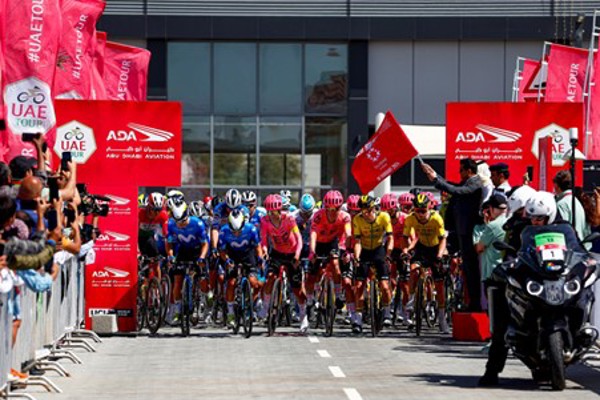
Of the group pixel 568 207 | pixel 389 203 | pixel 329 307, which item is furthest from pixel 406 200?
pixel 568 207

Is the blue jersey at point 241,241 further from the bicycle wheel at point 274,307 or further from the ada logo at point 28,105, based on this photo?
the ada logo at point 28,105

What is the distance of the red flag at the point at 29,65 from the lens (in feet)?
70.7

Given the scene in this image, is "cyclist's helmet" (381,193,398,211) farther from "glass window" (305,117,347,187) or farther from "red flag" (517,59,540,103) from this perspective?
"glass window" (305,117,347,187)

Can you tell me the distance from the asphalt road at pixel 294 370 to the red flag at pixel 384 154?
339cm

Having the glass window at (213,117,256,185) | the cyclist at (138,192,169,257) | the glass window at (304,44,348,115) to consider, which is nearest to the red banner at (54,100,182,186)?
the cyclist at (138,192,169,257)

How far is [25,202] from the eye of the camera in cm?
1448

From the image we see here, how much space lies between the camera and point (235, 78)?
50.1 m

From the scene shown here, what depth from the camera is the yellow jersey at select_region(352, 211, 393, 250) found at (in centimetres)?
2378

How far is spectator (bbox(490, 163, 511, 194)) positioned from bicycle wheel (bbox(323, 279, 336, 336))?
120 inches

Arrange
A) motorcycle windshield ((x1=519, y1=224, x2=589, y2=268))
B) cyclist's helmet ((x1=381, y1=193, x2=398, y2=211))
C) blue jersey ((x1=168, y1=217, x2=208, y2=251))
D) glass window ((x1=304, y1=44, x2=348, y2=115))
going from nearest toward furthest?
1. motorcycle windshield ((x1=519, y1=224, x2=589, y2=268))
2. blue jersey ((x1=168, y1=217, x2=208, y2=251))
3. cyclist's helmet ((x1=381, y1=193, x2=398, y2=211))
4. glass window ((x1=304, y1=44, x2=348, y2=115))

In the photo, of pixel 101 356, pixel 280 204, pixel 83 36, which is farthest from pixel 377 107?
pixel 101 356

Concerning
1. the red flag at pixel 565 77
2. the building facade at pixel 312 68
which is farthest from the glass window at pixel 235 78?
the red flag at pixel 565 77

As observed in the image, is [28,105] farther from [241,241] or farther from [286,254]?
[286,254]

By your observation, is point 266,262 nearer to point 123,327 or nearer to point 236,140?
point 123,327
